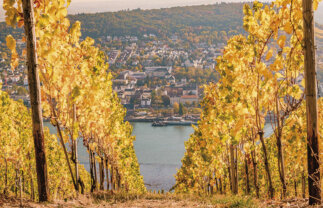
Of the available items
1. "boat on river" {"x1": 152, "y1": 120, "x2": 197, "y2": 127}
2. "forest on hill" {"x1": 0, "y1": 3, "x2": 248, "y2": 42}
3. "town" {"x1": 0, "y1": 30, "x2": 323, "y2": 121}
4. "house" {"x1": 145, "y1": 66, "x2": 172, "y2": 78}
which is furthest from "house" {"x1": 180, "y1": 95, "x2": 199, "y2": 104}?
"forest on hill" {"x1": 0, "y1": 3, "x2": 248, "y2": 42}

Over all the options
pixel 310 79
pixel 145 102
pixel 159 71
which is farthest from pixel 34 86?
pixel 159 71

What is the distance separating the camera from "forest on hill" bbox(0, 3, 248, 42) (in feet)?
472

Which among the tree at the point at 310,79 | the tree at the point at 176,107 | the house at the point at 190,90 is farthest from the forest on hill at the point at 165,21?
the tree at the point at 310,79

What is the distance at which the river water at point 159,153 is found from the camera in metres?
43.8

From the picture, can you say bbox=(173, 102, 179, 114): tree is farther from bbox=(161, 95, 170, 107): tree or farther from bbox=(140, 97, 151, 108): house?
bbox=(140, 97, 151, 108): house

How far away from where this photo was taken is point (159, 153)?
52969mm

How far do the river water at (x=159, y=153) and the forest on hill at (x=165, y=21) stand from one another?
80621mm

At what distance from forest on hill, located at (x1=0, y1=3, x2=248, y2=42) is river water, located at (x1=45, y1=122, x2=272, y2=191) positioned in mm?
80621

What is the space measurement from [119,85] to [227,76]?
110667 mm

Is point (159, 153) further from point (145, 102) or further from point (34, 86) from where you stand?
point (145, 102)

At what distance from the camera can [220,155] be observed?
10781 millimetres

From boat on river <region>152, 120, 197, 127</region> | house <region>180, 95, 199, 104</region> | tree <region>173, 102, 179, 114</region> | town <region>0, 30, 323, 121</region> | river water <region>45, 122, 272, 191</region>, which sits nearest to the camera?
river water <region>45, 122, 272, 191</region>

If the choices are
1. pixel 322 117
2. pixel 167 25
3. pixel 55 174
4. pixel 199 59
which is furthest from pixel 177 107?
pixel 322 117

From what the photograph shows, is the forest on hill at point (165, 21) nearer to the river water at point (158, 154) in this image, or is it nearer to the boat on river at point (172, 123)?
the boat on river at point (172, 123)
